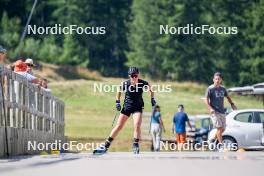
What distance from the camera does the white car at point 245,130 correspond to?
30750 mm

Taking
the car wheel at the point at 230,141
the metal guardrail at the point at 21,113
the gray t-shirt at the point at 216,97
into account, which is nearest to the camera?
the metal guardrail at the point at 21,113

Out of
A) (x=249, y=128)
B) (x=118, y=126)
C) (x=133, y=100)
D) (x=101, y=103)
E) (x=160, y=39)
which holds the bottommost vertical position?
(x=118, y=126)

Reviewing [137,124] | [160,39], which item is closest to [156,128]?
[137,124]

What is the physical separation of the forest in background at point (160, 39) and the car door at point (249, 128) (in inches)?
2633

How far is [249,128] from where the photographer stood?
31.1m

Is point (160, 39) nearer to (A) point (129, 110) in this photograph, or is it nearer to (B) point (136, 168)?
(A) point (129, 110)

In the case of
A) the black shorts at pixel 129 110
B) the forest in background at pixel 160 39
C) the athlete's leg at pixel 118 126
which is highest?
the forest in background at pixel 160 39

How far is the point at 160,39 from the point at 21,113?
8411 cm

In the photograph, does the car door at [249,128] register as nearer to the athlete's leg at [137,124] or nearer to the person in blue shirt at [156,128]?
the person in blue shirt at [156,128]

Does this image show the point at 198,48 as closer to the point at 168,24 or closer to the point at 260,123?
the point at 168,24

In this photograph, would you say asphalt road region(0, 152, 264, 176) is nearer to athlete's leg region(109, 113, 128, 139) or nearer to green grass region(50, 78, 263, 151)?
athlete's leg region(109, 113, 128, 139)

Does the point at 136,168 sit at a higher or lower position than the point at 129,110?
lower

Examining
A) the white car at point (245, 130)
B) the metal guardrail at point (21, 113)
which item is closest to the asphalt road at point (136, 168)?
the metal guardrail at point (21, 113)

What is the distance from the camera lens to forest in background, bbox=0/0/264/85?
101 meters
